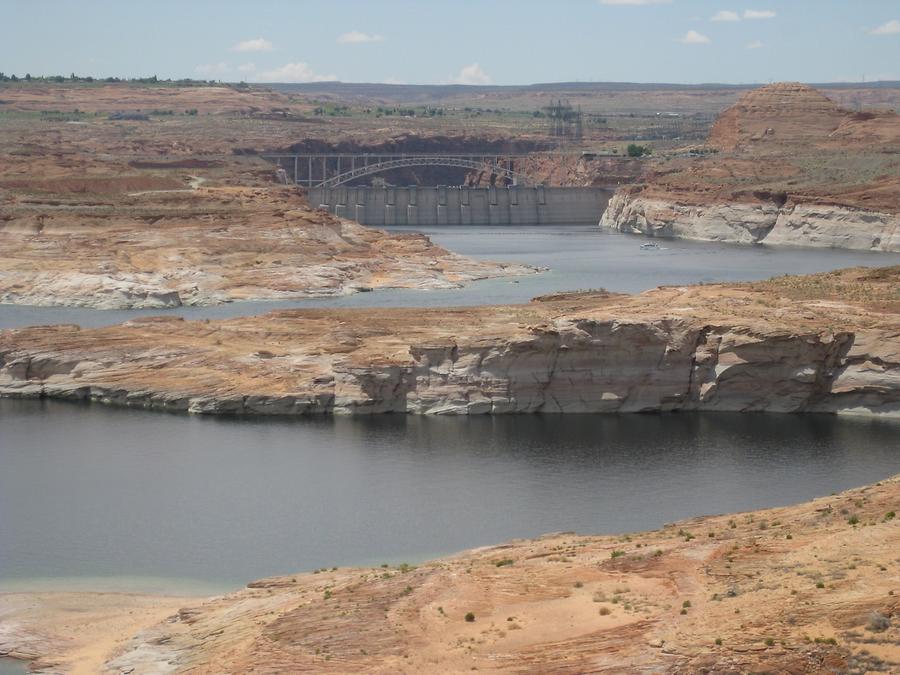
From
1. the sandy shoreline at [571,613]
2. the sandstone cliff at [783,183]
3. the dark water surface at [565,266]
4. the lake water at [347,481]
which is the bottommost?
the lake water at [347,481]

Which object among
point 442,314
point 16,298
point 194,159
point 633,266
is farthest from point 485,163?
point 442,314

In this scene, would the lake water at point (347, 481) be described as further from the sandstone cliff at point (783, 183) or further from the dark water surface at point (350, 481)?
the sandstone cliff at point (783, 183)

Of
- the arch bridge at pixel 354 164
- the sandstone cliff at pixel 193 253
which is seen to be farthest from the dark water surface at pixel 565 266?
the arch bridge at pixel 354 164

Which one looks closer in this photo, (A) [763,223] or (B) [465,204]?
(A) [763,223]

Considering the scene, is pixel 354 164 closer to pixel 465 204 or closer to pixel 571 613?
pixel 465 204

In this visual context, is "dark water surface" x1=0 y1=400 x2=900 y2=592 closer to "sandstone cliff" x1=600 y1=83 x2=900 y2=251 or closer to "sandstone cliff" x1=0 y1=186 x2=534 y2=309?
"sandstone cliff" x1=0 y1=186 x2=534 y2=309

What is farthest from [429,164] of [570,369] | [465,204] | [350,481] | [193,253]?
[350,481]

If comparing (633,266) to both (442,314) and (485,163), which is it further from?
(485,163)
